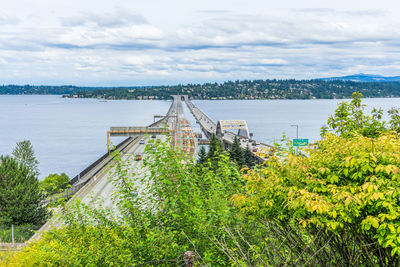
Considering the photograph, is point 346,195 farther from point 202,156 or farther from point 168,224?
point 202,156

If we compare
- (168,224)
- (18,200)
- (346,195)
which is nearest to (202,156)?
(18,200)

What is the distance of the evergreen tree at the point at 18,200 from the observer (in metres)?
29.7

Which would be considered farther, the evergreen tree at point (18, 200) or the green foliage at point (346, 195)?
the evergreen tree at point (18, 200)

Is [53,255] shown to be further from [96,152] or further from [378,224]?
[96,152]

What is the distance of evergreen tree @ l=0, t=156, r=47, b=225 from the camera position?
1168 inches

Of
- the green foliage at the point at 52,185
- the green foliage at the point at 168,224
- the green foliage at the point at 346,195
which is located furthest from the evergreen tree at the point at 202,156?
the green foliage at the point at 346,195

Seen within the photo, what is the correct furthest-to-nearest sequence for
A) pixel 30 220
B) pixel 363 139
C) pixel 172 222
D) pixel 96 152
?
pixel 96 152
pixel 30 220
pixel 172 222
pixel 363 139

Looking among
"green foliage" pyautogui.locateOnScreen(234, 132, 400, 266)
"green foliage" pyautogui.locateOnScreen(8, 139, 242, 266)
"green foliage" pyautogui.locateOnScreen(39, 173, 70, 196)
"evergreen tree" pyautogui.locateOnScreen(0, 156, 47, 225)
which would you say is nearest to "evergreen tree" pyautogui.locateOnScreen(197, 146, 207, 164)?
"green foliage" pyautogui.locateOnScreen(39, 173, 70, 196)

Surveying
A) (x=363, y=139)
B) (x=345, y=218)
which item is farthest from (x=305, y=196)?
(x=363, y=139)

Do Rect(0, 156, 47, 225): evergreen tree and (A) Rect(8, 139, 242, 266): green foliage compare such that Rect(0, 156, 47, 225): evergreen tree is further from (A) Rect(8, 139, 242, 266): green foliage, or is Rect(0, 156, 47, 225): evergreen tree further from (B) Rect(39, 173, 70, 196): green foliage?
(A) Rect(8, 139, 242, 266): green foliage

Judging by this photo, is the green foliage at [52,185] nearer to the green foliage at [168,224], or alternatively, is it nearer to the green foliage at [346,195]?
the green foliage at [168,224]

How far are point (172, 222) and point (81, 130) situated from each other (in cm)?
12638

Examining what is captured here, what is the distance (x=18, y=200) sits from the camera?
2995cm

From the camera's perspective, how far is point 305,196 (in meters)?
5.61
